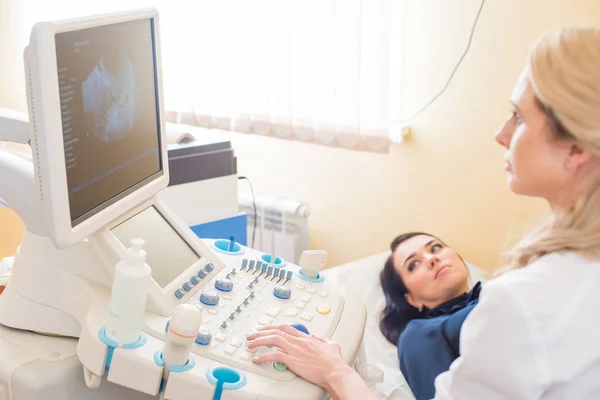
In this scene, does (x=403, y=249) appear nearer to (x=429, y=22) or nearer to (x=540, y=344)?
(x=429, y=22)

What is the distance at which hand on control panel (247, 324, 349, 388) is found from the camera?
111 centimetres

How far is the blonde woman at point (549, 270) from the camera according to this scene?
970 mm

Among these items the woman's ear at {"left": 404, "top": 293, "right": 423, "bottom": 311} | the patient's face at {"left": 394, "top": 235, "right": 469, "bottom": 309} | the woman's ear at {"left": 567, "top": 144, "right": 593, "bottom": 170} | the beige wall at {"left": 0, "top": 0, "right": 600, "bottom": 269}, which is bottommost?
the woman's ear at {"left": 404, "top": 293, "right": 423, "bottom": 311}

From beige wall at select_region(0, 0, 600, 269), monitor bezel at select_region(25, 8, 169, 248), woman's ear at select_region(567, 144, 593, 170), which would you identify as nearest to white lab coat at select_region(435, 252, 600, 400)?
woman's ear at select_region(567, 144, 593, 170)

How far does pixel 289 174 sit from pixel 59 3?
3.78 ft

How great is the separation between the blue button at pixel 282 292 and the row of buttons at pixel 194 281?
5.2 inches

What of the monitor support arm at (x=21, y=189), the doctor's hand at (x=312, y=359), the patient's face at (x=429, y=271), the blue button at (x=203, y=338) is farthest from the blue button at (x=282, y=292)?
the patient's face at (x=429, y=271)

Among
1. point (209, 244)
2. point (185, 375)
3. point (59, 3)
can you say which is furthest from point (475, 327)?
point (59, 3)

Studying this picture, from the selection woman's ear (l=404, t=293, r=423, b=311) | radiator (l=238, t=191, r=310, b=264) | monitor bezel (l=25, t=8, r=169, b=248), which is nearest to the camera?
monitor bezel (l=25, t=8, r=169, b=248)

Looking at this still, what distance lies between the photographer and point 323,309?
129 centimetres

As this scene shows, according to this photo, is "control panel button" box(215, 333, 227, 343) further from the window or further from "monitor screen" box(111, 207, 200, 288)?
the window

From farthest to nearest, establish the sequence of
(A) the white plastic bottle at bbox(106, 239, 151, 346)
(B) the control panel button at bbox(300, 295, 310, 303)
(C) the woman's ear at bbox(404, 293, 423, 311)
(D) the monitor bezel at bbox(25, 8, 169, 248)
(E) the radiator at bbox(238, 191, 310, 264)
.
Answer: (E) the radiator at bbox(238, 191, 310, 264) → (C) the woman's ear at bbox(404, 293, 423, 311) → (B) the control panel button at bbox(300, 295, 310, 303) → (A) the white plastic bottle at bbox(106, 239, 151, 346) → (D) the monitor bezel at bbox(25, 8, 169, 248)

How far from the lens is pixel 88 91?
1048 millimetres

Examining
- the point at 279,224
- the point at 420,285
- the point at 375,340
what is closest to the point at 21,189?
the point at 375,340
